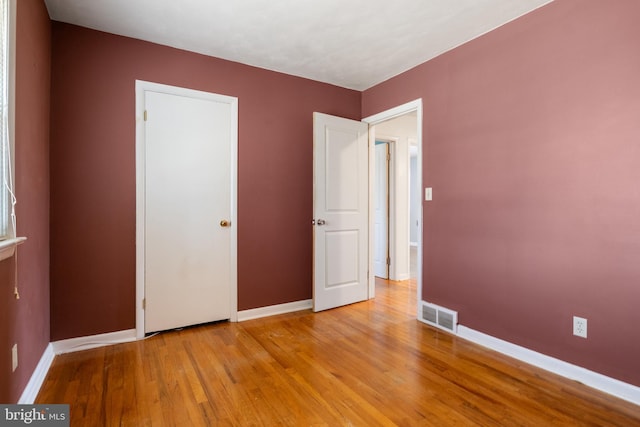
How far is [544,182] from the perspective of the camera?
229cm

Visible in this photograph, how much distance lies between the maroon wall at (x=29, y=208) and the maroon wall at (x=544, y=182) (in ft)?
9.59

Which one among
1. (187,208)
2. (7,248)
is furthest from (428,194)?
(7,248)

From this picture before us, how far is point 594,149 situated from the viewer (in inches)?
80.6

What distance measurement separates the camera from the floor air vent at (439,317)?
2863 millimetres

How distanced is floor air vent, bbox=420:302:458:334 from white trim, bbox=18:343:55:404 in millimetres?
2878

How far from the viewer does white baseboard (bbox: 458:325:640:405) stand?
1.92 m

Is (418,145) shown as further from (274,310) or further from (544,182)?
(274,310)

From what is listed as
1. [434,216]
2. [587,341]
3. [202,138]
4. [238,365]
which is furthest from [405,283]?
[202,138]

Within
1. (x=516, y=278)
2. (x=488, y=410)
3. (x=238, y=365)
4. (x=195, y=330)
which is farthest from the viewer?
(x=195, y=330)

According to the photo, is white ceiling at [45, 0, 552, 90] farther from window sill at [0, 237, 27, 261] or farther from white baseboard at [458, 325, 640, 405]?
white baseboard at [458, 325, 640, 405]

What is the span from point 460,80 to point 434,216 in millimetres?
1192

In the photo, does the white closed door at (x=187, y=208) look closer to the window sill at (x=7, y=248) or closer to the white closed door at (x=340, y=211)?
the white closed door at (x=340, y=211)

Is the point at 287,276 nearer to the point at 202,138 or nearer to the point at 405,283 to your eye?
the point at 202,138

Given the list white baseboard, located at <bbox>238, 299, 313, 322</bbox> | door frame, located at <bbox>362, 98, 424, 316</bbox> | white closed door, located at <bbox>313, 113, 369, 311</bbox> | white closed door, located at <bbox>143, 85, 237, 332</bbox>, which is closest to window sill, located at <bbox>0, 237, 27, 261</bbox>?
white closed door, located at <bbox>143, 85, 237, 332</bbox>
